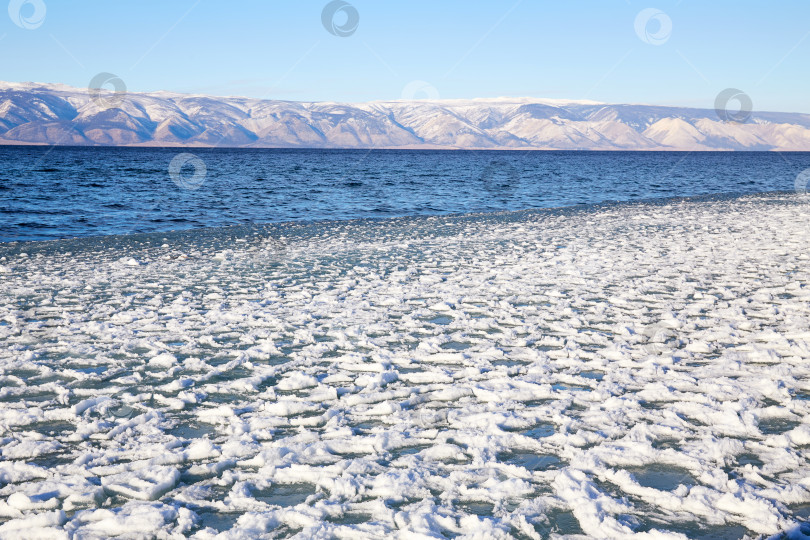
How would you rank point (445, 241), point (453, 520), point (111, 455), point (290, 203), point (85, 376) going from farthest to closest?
point (290, 203) < point (445, 241) < point (85, 376) < point (111, 455) < point (453, 520)

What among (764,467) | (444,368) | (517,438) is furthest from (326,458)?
(764,467)

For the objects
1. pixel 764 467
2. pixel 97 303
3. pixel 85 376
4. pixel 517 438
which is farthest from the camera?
pixel 97 303

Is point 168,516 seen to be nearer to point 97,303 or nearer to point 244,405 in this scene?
point 244,405

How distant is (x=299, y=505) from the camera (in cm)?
371

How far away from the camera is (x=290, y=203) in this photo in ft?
101

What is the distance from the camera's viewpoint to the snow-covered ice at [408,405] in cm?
364

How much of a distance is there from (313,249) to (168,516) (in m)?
12.3

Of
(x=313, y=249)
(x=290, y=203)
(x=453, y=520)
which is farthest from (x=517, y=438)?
(x=290, y=203)

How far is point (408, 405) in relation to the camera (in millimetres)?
5332

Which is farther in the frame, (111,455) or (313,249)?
(313,249)

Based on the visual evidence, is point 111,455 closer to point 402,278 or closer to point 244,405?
point 244,405

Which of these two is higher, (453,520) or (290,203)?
(290,203)

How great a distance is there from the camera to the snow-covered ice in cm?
364

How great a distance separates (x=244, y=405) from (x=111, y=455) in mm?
1218
